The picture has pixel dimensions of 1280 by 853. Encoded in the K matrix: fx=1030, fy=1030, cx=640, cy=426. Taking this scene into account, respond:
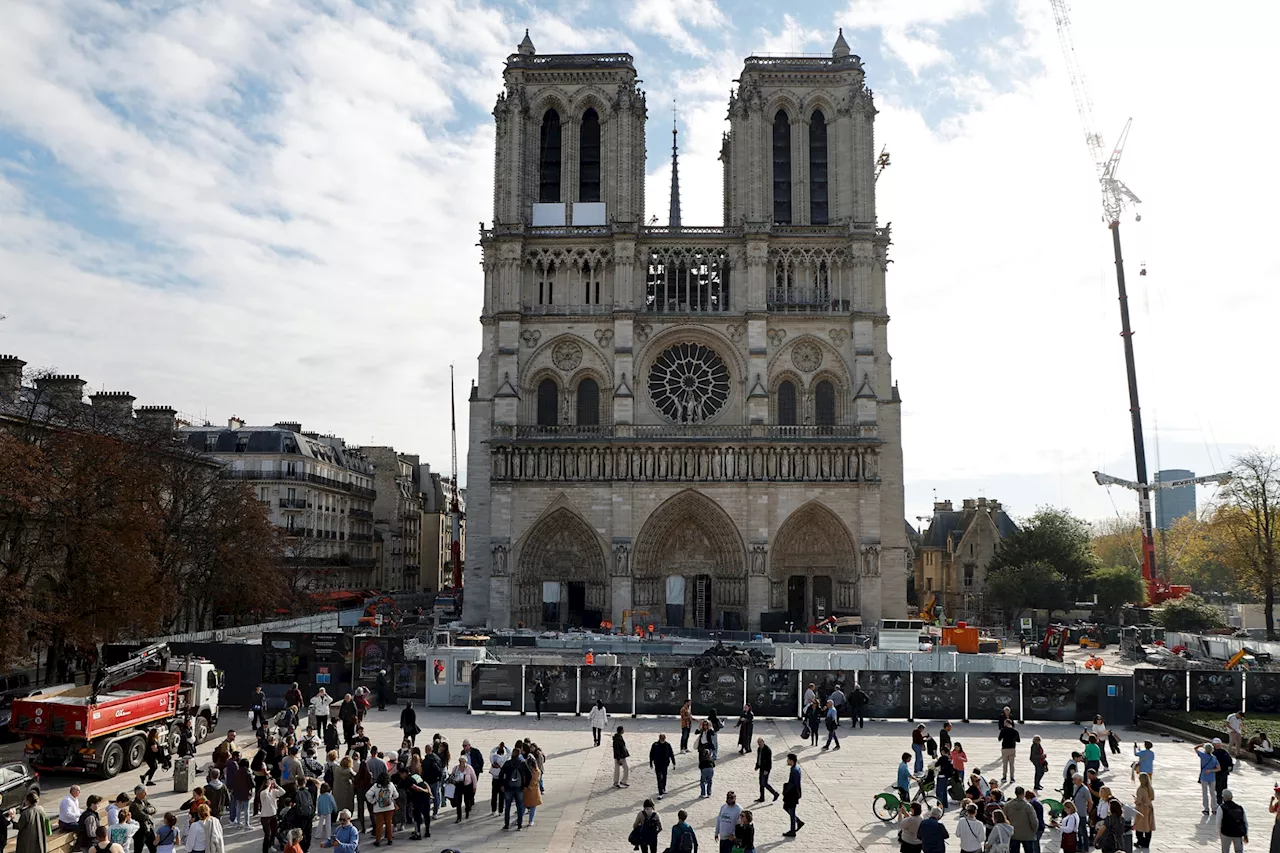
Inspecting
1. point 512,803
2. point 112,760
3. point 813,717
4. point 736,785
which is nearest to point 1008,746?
point 813,717

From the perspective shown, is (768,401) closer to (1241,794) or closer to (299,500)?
(299,500)

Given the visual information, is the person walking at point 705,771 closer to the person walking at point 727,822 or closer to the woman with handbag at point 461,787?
the woman with handbag at point 461,787

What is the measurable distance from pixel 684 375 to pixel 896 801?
35.0 m

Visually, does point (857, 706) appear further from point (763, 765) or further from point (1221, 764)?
point (1221, 764)

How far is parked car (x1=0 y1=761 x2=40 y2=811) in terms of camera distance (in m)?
15.7

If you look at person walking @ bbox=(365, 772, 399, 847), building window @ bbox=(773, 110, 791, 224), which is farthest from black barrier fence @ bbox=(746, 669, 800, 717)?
building window @ bbox=(773, 110, 791, 224)

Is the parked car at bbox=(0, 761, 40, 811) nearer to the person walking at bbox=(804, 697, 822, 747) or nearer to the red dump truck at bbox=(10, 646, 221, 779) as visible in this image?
the red dump truck at bbox=(10, 646, 221, 779)

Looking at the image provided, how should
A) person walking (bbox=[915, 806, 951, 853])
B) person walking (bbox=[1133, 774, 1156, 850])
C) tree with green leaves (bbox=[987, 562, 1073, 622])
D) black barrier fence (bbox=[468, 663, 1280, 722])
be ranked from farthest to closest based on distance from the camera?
tree with green leaves (bbox=[987, 562, 1073, 622])
black barrier fence (bbox=[468, 663, 1280, 722])
person walking (bbox=[1133, 774, 1156, 850])
person walking (bbox=[915, 806, 951, 853])

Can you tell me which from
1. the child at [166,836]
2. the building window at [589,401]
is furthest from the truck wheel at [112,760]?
the building window at [589,401]

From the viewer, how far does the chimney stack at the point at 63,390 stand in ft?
103

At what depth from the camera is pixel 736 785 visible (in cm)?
1897

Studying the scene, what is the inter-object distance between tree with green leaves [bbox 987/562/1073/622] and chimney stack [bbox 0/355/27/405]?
43346 millimetres

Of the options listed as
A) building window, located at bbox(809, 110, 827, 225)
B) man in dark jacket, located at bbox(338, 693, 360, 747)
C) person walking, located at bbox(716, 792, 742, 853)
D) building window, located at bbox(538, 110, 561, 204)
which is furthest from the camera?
building window, located at bbox(538, 110, 561, 204)

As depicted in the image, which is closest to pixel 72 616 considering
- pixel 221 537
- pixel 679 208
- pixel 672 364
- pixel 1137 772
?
pixel 221 537
